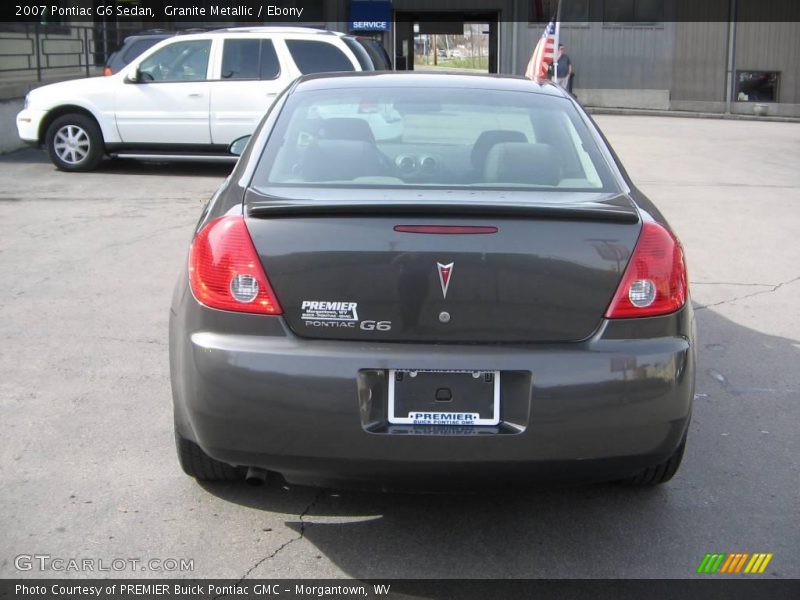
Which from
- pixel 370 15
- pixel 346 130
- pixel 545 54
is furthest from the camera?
pixel 370 15

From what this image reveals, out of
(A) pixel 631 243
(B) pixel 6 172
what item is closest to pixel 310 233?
(A) pixel 631 243

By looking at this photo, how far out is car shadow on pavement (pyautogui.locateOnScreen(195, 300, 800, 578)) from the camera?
3.37 metres

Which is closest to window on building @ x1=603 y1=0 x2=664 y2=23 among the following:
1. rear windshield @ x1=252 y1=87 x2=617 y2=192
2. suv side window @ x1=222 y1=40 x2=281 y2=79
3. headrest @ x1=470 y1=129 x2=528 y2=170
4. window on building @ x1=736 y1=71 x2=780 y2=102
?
window on building @ x1=736 y1=71 x2=780 y2=102

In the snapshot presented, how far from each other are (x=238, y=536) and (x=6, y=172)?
10905 mm

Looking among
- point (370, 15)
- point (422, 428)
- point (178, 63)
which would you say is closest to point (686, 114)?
point (370, 15)

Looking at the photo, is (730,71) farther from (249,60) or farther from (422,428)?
(422,428)

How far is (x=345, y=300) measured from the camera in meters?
3.14

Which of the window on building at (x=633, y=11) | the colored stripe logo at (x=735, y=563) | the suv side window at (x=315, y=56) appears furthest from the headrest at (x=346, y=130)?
the window on building at (x=633, y=11)

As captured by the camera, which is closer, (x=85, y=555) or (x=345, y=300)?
(x=345, y=300)

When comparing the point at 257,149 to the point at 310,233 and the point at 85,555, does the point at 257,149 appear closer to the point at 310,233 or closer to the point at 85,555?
the point at 310,233

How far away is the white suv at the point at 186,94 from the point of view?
41.1 feet

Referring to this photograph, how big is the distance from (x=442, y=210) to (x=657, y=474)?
1399 millimetres

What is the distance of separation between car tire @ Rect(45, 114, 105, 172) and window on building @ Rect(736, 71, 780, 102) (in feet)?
63.7

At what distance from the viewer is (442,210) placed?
3160 millimetres
